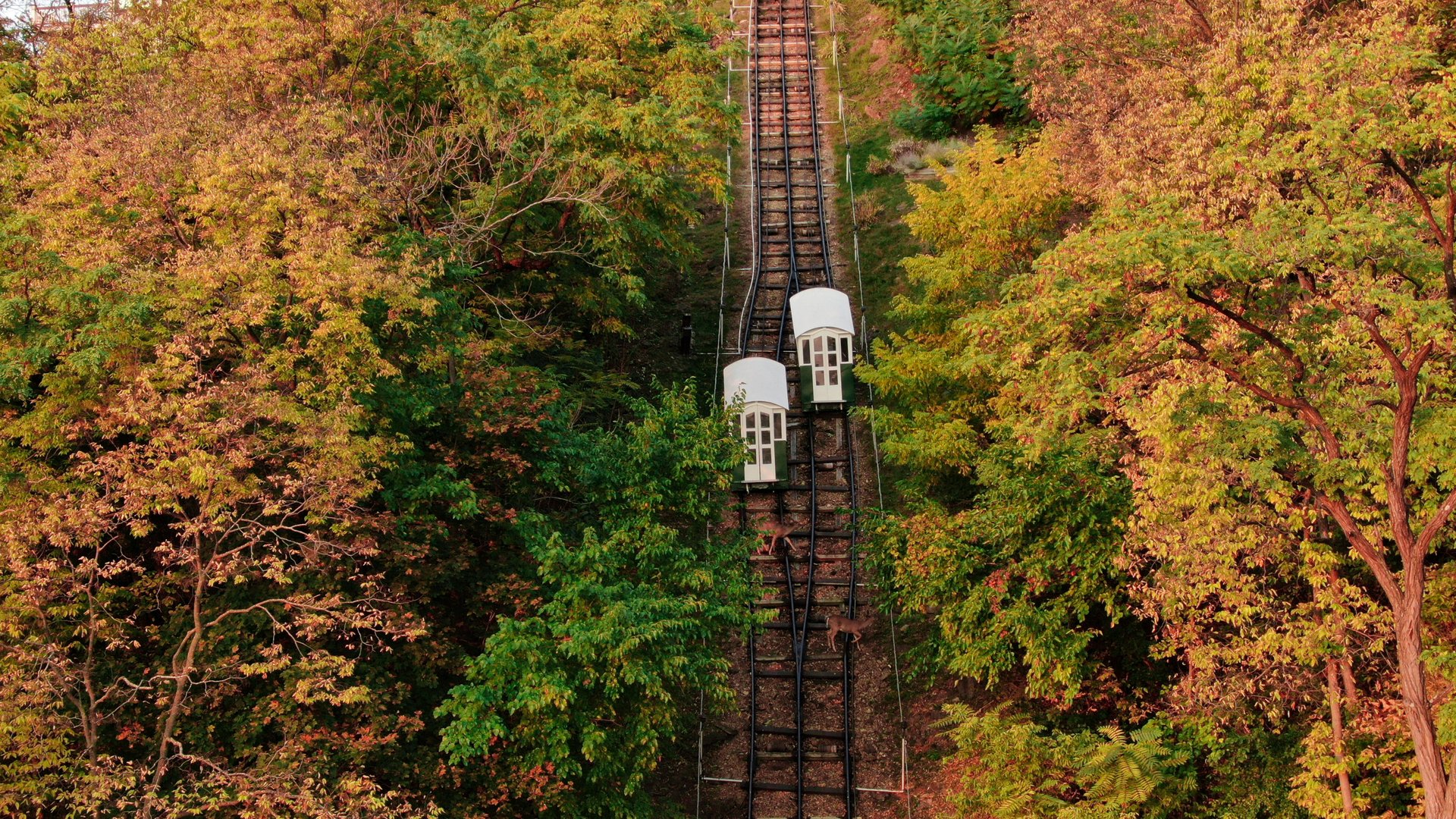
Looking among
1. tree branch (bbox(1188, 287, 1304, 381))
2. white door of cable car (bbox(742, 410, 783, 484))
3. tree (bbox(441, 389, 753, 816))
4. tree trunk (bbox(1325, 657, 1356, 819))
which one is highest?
white door of cable car (bbox(742, 410, 783, 484))

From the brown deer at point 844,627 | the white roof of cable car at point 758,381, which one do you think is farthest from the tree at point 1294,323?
the white roof of cable car at point 758,381

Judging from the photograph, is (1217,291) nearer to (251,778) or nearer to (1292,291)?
(1292,291)

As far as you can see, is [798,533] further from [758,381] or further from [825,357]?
[825,357]

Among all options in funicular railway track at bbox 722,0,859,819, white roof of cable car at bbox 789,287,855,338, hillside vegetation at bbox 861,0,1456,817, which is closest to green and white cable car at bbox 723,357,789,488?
funicular railway track at bbox 722,0,859,819

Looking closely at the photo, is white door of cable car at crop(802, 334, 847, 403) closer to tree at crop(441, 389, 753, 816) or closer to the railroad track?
the railroad track

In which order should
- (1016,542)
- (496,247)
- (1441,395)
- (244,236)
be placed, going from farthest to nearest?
(496,247), (1016,542), (244,236), (1441,395)

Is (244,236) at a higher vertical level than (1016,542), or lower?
higher

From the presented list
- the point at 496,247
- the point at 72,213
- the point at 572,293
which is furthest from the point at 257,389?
the point at 572,293
